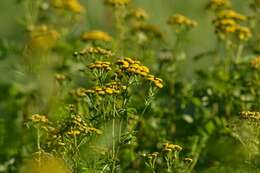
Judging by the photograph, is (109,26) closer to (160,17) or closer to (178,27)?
(160,17)

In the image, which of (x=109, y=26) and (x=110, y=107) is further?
(x=109, y=26)

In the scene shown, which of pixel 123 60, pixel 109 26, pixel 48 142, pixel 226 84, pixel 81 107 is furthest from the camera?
pixel 109 26

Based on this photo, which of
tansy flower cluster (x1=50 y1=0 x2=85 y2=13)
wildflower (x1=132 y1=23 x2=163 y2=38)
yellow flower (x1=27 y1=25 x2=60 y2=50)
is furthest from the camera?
tansy flower cluster (x1=50 y1=0 x2=85 y2=13)

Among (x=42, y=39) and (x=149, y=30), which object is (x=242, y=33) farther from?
(x=42, y=39)

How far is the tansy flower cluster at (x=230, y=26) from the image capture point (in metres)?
7.25

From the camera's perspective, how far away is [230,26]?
23.8 ft

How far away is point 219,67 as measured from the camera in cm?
781

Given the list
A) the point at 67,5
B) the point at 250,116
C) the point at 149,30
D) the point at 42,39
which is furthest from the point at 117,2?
the point at 250,116

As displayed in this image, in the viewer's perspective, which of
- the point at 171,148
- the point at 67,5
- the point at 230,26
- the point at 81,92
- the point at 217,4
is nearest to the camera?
the point at 171,148

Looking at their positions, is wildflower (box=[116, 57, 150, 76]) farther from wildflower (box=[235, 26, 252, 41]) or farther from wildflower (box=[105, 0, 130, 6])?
wildflower (box=[235, 26, 252, 41])

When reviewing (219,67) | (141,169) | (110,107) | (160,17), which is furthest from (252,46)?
(110,107)

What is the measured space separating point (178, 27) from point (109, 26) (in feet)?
8.89

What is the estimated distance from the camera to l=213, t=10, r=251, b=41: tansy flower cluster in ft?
23.8

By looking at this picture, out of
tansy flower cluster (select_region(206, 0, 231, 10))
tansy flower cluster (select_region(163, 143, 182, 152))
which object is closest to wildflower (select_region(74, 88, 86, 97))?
tansy flower cluster (select_region(163, 143, 182, 152))
